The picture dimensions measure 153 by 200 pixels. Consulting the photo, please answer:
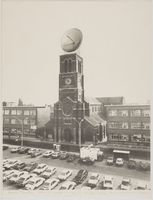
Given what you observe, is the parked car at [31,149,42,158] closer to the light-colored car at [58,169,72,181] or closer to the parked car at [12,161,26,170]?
the parked car at [12,161,26,170]

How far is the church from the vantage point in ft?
7.91

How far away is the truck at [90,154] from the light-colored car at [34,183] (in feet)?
1.36

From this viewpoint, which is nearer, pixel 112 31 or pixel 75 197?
pixel 75 197

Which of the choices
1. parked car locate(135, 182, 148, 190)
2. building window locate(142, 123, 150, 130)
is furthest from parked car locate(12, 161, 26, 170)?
building window locate(142, 123, 150, 130)

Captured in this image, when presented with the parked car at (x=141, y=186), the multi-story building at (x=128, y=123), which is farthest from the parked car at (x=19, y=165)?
the parked car at (x=141, y=186)

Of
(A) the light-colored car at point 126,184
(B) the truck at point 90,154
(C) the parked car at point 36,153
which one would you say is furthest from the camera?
(C) the parked car at point 36,153

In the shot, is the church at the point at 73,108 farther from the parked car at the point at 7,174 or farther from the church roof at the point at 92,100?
the parked car at the point at 7,174

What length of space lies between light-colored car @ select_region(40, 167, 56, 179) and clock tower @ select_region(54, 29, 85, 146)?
0.86ft

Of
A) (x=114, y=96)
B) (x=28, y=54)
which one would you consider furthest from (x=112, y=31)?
(x=28, y=54)

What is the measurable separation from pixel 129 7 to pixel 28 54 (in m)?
A: 1.07

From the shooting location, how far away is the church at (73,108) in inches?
94.9

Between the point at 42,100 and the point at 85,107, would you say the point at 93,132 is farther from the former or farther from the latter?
the point at 42,100


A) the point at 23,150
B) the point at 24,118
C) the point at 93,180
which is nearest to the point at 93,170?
the point at 93,180

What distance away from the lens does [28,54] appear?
2516 mm
